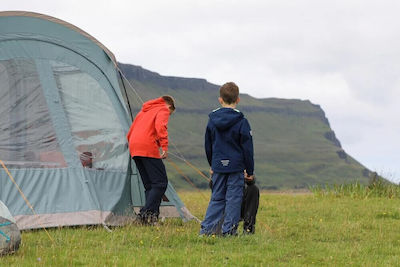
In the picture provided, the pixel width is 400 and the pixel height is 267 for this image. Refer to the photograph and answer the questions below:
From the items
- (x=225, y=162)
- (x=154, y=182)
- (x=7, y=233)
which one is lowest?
(x=7, y=233)

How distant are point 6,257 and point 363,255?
14.3ft

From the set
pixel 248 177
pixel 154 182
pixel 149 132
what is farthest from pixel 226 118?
pixel 154 182

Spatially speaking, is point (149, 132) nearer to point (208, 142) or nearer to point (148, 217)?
point (148, 217)

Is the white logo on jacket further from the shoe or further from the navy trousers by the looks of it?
the shoe

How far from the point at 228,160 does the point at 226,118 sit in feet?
Result: 1.96

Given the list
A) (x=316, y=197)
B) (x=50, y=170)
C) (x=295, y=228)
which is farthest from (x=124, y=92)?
(x=316, y=197)

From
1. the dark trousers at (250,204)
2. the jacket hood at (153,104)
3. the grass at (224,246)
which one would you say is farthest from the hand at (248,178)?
the jacket hood at (153,104)

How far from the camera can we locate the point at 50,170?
33.7 feet

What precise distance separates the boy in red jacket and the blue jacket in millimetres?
1754

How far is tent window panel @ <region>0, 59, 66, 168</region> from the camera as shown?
33.6 ft

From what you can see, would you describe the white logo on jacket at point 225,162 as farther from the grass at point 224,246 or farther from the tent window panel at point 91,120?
the tent window panel at point 91,120

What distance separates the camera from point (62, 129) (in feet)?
34.9

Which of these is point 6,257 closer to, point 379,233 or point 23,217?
point 23,217

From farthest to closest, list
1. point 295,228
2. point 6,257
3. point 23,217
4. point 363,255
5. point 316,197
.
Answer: point 316,197 → point 295,228 → point 23,217 → point 363,255 → point 6,257
